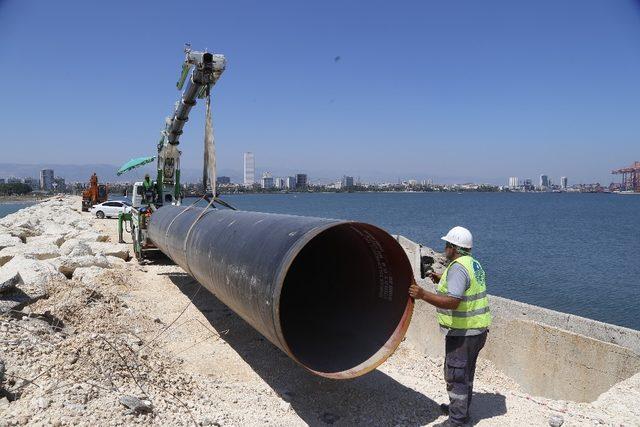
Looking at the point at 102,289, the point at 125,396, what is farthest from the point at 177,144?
the point at 125,396

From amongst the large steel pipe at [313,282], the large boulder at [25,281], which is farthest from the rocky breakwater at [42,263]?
the large steel pipe at [313,282]

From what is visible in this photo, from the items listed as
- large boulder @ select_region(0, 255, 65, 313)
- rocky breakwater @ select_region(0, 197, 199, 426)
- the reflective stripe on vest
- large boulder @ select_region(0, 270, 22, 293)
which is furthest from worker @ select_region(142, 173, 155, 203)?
the reflective stripe on vest

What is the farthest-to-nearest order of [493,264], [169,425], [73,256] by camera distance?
[493,264] → [73,256] → [169,425]

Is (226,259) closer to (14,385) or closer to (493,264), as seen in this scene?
(14,385)

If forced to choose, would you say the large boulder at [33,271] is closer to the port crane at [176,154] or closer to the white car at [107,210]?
the port crane at [176,154]

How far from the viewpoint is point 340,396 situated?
17.6 ft

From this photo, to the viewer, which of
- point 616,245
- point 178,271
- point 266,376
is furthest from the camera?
point 616,245

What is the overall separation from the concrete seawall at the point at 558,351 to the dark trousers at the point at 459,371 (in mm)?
2279

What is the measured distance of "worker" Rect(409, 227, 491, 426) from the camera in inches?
176

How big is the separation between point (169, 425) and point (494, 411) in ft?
10.7

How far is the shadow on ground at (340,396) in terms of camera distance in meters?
4.96

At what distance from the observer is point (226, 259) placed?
5.31 meters

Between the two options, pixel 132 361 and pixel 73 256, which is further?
pixel 73 256

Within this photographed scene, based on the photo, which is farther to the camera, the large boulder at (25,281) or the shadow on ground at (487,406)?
the large boulder at (25,281)
